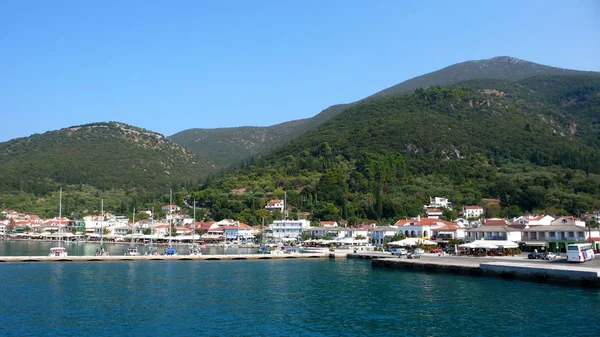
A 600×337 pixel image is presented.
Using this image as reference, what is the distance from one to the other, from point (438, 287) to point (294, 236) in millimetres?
64447

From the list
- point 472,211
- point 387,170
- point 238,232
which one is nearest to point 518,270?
point 472,211

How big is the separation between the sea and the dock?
137 cm

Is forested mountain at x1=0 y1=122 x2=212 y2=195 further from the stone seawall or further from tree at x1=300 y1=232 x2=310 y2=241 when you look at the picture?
the stone seawall

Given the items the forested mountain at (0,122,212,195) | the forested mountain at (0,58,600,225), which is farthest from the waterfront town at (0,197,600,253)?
the forested mountain at (0,122,212,195)

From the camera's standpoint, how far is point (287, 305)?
3206cm

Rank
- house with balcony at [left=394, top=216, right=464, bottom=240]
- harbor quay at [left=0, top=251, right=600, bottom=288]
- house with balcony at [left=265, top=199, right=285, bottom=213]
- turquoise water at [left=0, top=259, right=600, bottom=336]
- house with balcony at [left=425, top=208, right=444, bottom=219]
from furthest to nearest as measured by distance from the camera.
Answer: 1. house with balcony at [left=265, top=199, right=285, bottom=213]
2. house with balcony at [left=425, top=208, right=444, bottom=219]
3. house with balcony at [left=394, top=216, right=464, bottom=240]
4. harbor quay at [left=0, top=251, right=600, bottom=288]
5. turquoise water at [left=0, top=259, right=600, bottom=336]

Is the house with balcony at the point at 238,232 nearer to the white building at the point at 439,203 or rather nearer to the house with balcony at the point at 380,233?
the house with balcony at the point at 380,233

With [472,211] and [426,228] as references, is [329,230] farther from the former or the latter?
[472,211]

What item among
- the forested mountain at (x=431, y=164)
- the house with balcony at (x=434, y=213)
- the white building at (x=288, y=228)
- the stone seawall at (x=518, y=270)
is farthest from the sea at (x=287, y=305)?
the forested mountain at (x=431, y=164)

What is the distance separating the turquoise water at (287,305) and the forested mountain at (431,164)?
67.0m

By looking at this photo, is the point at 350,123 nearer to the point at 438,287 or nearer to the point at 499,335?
the point at 438,287

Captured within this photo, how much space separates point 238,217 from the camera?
118 m

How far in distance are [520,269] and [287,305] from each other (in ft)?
67.7

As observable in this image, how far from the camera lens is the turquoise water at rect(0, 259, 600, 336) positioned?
25.6 m
